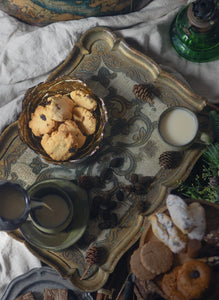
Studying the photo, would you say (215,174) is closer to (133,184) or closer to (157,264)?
(133,184)

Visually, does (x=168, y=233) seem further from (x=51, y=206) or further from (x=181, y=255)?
(x=51, y=206)

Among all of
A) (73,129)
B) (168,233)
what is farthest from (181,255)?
(73,129)

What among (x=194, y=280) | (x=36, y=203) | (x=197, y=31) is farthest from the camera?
(x=197, y=31)

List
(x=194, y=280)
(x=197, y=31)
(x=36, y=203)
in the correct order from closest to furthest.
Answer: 1. (x=194, y=280)
2. (x=36, y=203)
3. (x=197, y=31)

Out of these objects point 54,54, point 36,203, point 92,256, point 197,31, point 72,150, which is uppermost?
point 197,31

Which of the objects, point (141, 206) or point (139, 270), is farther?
point (141, 206)

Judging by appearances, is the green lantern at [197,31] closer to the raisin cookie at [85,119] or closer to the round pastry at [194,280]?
the raisin cookie at [85,119]

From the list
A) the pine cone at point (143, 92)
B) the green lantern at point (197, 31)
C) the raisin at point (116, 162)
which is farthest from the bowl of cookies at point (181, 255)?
the green lantern at point (197, 31)
